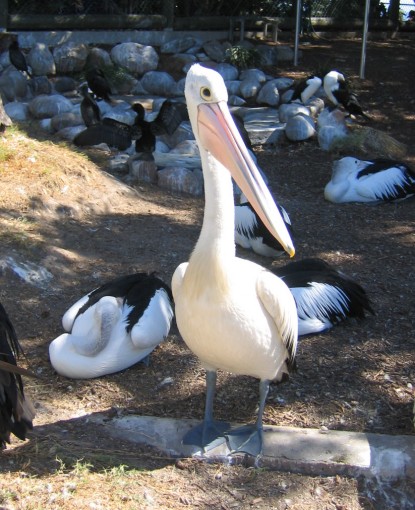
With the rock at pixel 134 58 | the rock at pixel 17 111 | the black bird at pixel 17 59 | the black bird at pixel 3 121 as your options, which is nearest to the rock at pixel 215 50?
the rock at pixel 134 58

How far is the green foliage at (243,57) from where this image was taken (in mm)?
11766

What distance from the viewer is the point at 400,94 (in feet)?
34.1

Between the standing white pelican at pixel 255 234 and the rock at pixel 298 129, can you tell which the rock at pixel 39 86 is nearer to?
the rock at pixel 298 129

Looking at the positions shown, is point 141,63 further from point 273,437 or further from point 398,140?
point 273,437

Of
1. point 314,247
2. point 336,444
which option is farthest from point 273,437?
point 314,247

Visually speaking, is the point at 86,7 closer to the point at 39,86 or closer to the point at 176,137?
the point at 39,86

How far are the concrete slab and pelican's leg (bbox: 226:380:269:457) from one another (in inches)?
1.1

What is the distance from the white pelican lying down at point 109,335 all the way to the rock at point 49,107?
5.42 meters

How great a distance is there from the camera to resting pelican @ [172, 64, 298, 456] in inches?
102

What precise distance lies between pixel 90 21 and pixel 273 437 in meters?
10.8

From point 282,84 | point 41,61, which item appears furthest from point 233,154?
point 41,61

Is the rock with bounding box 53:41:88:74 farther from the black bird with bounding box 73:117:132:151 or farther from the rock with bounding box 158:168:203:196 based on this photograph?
the rock with bounding box 158:168:203:196

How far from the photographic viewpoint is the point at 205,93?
8.54ft

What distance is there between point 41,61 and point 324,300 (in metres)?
8.31
